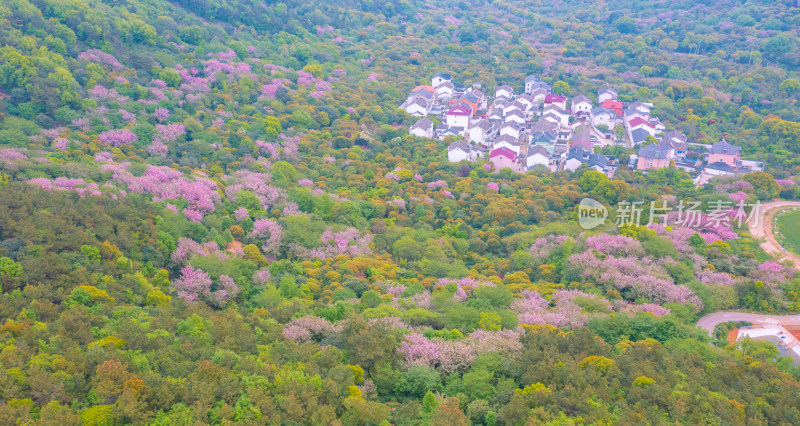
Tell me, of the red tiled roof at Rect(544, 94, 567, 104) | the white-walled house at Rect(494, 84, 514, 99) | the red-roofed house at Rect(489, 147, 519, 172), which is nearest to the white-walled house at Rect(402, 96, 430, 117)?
the red-roofed house at Rect(489, 147, 519, 172)

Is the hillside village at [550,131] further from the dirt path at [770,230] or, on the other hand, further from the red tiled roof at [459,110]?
the dirt path at [770,230]

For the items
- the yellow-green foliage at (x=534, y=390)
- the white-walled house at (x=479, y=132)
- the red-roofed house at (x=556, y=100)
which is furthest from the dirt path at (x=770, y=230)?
the yellow-green foliage at (x=534, y=390)

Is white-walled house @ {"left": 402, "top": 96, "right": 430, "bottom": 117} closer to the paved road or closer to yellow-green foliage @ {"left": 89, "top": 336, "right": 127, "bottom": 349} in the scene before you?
the paved road

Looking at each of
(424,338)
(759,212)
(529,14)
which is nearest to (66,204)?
(424,338)

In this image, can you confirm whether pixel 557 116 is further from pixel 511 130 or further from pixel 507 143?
pixel 507 143

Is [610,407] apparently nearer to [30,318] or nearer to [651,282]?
[651,282]

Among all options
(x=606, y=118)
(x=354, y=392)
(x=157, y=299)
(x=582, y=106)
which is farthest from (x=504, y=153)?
(x=354, y=392)
